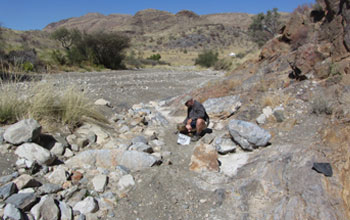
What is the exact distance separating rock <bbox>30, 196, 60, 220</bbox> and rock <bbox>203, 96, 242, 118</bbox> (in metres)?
4.11

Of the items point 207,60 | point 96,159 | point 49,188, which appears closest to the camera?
point 49,188

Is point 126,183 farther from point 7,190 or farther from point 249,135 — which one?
point 249,135

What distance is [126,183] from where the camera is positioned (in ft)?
11.2

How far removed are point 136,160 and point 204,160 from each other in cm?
98

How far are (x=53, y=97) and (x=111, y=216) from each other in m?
2.76

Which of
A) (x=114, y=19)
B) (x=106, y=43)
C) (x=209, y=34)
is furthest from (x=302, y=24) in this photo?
(x=114, y=19)

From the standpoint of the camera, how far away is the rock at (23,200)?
2609 millimetres

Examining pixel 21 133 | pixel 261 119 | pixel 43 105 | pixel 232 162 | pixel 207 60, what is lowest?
pixel 232 162

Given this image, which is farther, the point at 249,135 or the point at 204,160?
the point at 249,135

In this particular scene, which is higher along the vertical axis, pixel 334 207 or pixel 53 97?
pixel 53 97

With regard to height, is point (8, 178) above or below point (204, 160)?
above

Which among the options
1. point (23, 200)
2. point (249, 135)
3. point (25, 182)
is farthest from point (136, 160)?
point (249, 135)

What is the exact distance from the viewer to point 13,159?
3.37m

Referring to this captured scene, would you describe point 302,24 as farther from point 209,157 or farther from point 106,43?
point 106,43
